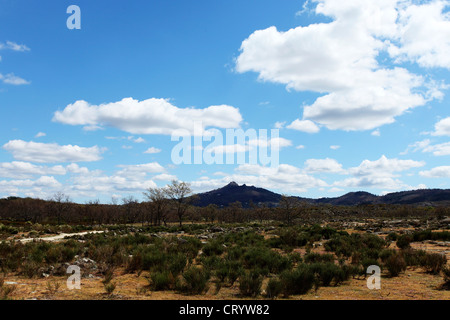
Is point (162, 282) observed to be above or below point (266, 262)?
above

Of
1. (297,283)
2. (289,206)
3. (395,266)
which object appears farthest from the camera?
(289,206)

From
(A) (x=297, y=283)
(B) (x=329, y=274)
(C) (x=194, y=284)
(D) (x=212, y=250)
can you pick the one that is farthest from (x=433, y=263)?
(D) (x=212, y=250)

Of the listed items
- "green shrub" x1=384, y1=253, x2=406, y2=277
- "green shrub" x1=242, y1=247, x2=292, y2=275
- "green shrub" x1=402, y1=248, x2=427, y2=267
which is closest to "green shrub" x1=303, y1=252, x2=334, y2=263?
"green shrub" x1=242, y1=247, x2=292, y2=275

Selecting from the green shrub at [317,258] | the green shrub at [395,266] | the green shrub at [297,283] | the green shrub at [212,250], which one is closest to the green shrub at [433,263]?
the green shrub at [395,266]

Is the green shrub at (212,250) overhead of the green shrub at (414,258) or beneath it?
beneath

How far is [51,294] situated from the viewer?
9398 mm

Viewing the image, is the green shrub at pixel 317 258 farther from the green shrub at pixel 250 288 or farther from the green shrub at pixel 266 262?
the green shrub at pixel 250 288

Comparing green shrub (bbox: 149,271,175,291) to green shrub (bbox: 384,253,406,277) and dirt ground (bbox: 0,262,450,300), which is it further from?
green shrub (bbox: 384,253,406,277)

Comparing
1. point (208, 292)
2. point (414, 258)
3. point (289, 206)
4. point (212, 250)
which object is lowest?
point (212, 250)

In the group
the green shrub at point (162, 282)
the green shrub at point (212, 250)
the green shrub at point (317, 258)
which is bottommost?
the green shrub at point (212, 250)

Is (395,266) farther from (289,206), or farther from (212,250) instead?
(289,206)
